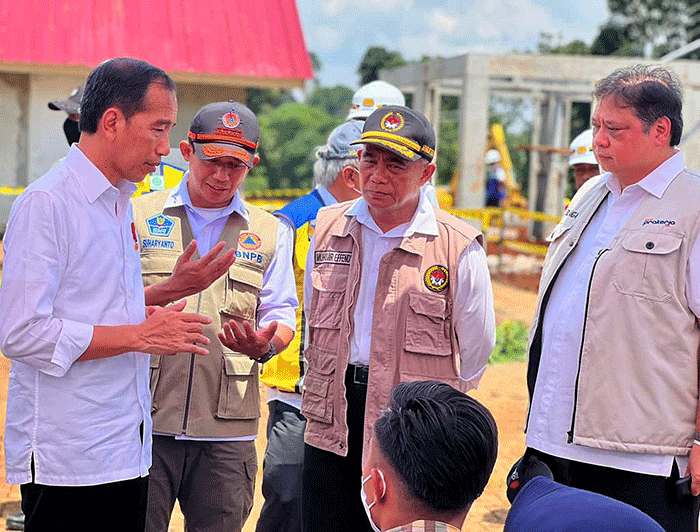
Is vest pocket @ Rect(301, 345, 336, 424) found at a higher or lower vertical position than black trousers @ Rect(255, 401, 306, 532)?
higher

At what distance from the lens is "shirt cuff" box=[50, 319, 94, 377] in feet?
9.82

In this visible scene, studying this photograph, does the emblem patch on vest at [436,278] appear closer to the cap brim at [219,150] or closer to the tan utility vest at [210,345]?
the tan utility vest at [210,345]

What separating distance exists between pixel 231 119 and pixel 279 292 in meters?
0.75

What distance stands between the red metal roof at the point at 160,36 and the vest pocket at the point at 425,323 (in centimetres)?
1280

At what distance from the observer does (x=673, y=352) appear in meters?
3.53

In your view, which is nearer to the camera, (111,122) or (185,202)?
(111,122)

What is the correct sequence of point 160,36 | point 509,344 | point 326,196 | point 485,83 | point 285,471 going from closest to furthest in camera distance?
1. point 285,471
2. point 326,196
3. point 509,344
4. point 160,36
5. point 485,83

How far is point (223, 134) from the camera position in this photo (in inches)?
160

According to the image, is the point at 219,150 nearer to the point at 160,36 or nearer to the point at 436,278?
the point at 436,278

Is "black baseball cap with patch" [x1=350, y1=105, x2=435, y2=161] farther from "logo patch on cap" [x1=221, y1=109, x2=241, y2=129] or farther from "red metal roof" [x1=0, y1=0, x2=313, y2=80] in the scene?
"red metal roof" [x1=0, y1=0, x2=313, y2=80]

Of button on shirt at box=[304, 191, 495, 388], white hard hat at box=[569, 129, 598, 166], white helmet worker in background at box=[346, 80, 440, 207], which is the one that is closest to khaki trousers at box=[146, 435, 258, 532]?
button on shirt at box=[304, 191, 495, 388]

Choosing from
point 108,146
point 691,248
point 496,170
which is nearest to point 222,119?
point 108,146

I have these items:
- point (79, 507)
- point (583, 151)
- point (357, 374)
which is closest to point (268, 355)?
point (357, 374)

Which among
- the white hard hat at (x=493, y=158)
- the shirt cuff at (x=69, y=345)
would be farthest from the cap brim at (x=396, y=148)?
the white hard hat at (x=493, y=158)
